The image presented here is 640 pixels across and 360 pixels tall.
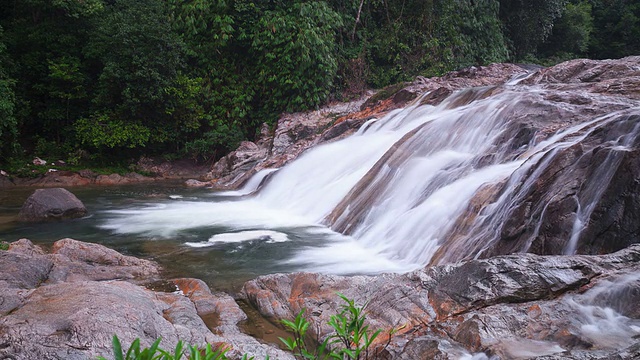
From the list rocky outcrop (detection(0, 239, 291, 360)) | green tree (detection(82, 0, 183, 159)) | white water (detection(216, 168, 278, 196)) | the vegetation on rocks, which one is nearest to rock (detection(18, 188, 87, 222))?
white water (detection(216, 168, 278, 196))

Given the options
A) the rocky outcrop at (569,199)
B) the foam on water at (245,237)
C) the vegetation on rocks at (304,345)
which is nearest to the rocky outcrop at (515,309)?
the vegetation on rocks at (304,345)

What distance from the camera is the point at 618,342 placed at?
2.93 metres

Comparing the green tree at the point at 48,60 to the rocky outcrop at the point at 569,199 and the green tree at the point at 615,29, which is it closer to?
the rocky outcrop at the point at 569,199

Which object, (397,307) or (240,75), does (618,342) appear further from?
(240,75)

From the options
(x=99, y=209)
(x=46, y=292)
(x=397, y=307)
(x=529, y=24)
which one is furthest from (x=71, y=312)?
(x=529, y=24)

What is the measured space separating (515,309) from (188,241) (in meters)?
5.86

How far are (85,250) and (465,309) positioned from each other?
5164 mm

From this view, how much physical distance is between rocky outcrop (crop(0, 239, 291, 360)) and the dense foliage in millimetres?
9079

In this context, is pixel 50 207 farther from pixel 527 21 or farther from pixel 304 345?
pixel 527 21

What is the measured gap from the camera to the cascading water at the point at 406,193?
A: 21.2ft

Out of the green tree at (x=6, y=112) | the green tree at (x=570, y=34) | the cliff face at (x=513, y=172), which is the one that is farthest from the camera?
the green tree at (x=570, y=34)

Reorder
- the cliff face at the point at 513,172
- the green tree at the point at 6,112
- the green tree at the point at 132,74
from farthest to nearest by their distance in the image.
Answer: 1. the green tree at the point at 132,74
2. the green tree at the point at 6,112
3. the cliff face at the point at 513,172

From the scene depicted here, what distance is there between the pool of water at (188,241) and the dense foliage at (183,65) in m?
4.53

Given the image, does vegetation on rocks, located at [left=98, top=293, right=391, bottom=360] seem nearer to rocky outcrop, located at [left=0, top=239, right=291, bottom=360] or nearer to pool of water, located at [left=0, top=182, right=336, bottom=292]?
rocky outcrop, located at [left=0, top=239, right=291, bottom=360]
